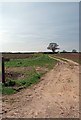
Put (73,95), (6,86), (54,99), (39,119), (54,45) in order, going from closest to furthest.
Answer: (39,119)
(54,99)
(73,95)
(6,86)
(54,45)

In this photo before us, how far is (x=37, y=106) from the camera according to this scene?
10250 millimetres

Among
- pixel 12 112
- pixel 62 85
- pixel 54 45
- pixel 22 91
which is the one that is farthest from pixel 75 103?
pixel 54 45

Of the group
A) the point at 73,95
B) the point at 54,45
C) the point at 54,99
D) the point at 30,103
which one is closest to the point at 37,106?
the point at 30,103

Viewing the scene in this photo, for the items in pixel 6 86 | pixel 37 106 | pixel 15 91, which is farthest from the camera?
pixel 6 86

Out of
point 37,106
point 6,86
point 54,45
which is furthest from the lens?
point 54,45

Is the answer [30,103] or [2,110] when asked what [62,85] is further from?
[2,110]

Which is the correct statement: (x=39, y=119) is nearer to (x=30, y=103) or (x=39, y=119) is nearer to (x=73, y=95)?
(x=30, y=103)

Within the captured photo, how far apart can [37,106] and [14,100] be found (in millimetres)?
1564

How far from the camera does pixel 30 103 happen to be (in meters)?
10.8

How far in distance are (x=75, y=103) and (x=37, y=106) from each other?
1523mm

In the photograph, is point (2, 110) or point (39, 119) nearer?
point (39, 119)

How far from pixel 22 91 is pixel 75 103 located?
11.8ft

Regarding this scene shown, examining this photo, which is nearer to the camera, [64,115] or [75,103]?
[64,115]

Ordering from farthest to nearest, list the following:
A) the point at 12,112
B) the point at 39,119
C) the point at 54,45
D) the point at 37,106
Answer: the point at 54,45 < the point at 37,106 < the point at 12,112 < the point at 39,119
